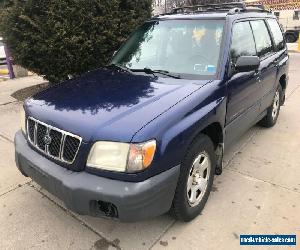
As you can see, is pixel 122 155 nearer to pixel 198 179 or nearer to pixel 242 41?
pixel 198 179

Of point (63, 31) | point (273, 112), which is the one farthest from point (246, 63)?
point (63, 31)

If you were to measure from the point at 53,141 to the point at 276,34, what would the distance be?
389cm

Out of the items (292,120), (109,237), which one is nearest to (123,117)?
(109,237)

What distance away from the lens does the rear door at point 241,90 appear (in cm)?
359

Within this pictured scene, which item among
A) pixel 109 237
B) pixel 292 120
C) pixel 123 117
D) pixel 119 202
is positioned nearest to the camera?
pixel 119 202

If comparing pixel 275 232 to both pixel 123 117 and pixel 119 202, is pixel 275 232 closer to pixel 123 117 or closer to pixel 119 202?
pixel 119 202

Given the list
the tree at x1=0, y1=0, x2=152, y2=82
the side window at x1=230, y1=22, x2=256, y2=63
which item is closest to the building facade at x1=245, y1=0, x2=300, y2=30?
the tree at x1=0, y1=0, x2=152, y2=82

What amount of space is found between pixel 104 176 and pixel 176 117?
0.72m

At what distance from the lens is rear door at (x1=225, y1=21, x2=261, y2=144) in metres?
3.59

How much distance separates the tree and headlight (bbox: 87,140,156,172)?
14.1 ft

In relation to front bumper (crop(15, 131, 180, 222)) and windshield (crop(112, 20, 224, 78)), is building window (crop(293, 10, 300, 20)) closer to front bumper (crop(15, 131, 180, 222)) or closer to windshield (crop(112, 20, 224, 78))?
windshield (crop(112, 20, 224, 78))

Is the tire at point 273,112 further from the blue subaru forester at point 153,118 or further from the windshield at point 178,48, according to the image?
the windshield at point 178,48

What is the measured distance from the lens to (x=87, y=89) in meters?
3.37

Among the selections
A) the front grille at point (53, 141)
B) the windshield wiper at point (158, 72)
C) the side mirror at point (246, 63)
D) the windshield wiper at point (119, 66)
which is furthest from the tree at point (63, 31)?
the side mirror at point (246, 63)
